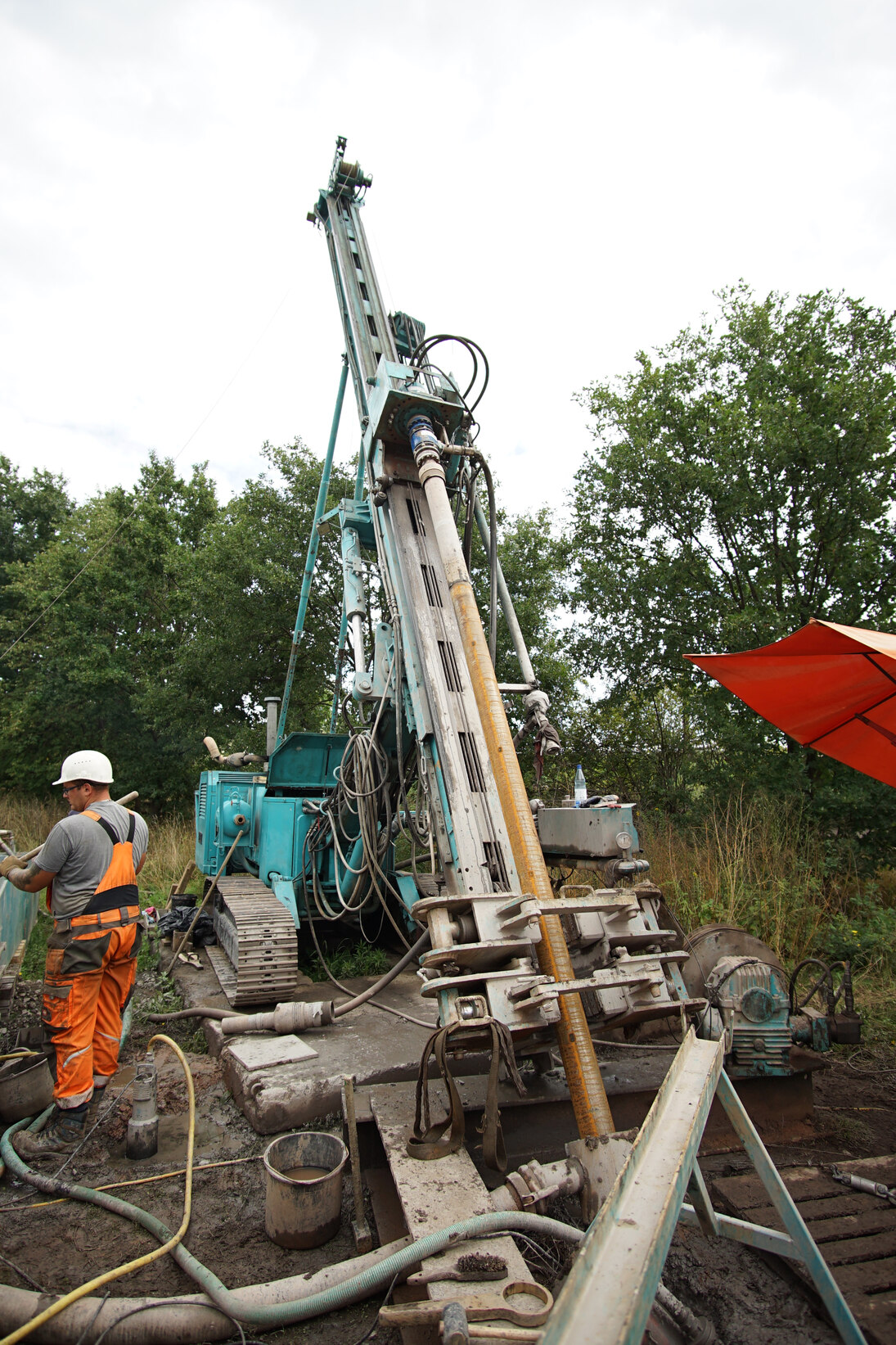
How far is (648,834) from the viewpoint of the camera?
889 cm

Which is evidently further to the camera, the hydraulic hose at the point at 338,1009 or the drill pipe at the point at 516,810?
the hydraulic hose at the point at 338,1009

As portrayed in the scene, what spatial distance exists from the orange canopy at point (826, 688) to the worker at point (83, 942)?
11.1 feet

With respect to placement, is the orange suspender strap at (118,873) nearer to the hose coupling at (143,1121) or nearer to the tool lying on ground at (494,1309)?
the hose coupling at (143,1121)

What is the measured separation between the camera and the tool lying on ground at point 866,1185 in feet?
9.07

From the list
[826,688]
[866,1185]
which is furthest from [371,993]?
[826,688]

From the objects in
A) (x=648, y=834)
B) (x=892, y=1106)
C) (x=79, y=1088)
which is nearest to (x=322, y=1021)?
(x=79, y=1088)

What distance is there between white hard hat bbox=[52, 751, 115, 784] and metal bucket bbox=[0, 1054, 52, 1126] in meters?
1.40

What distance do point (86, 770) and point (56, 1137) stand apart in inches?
69.2

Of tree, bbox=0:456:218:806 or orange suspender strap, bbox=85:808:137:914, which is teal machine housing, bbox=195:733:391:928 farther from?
tree, bbox=0:456:218:806

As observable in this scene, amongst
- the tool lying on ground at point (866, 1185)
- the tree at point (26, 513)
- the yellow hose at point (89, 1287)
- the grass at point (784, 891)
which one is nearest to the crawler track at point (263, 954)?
the yellow hose at point (89, 1287)

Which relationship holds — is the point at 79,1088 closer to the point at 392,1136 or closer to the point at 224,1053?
the point at 224,1053

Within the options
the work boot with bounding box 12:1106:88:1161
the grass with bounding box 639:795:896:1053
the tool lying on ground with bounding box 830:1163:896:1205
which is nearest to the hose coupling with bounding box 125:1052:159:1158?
the work boot with bounding box 12:1106:88:1161

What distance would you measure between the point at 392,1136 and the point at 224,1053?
4.83ft

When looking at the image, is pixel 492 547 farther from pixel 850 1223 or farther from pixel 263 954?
pixel 850 1223
